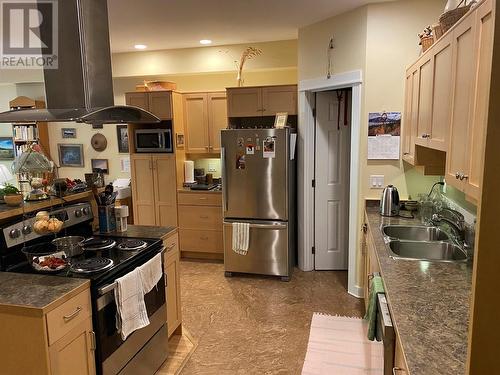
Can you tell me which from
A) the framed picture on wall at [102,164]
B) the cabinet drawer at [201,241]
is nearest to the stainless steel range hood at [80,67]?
the cabinet drawer at [201,241]

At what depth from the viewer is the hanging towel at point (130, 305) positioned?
6.68ft

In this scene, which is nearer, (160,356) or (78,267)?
(78,267)

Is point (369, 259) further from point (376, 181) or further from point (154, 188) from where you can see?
point (154, 188)

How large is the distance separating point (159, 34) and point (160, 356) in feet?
10.8

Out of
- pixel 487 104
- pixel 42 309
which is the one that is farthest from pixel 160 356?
pixel 487 104

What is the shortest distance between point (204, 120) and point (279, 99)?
113 centimetres

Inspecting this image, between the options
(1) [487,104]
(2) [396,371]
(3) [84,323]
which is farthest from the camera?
(3) [84,323]

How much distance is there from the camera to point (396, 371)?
147cm

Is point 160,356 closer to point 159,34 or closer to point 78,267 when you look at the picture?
point 78,267

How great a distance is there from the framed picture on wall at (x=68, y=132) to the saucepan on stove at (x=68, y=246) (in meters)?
4.17

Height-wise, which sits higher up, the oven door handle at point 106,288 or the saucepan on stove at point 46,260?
the saucepan on stove at point 46,260

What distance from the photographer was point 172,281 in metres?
2.83

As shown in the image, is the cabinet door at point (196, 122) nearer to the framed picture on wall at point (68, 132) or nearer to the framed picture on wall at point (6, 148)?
the framed picture on wall at point (68, 132)

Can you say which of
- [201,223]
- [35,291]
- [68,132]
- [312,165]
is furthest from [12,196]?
[68,132]
